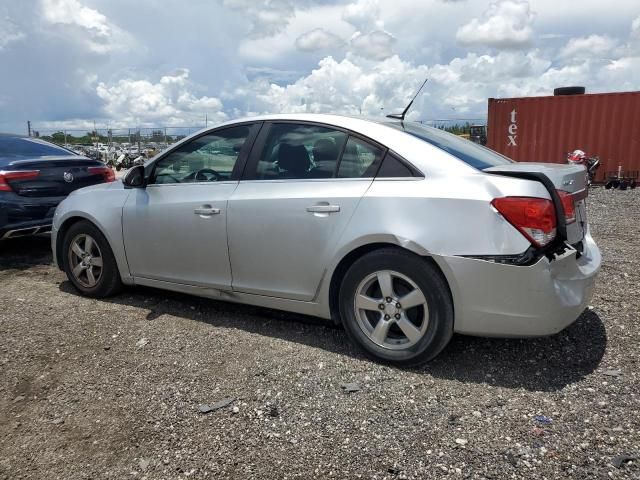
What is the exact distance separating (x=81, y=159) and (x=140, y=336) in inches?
136

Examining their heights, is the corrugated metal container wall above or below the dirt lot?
above

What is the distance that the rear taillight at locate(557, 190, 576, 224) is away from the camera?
2.89 metres

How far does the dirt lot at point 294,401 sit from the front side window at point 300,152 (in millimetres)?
1187

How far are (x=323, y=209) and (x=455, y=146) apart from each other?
1.01 metres

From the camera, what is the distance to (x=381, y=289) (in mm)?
3082

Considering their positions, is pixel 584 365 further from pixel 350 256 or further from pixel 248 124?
pixel 248 124

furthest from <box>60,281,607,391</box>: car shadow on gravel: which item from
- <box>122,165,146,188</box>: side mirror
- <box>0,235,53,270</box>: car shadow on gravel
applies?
<box>0,235,53,270</box>: car shadow on gravel

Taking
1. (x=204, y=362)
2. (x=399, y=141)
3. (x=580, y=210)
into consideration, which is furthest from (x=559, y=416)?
(x=204, y=362)

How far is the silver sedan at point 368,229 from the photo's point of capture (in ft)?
9.14

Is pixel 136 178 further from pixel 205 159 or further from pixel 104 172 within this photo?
pixel 104 172

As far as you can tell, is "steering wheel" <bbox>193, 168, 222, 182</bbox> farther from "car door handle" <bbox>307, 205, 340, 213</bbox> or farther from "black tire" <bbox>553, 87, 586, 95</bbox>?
"black tire" <bbox>553, 87, 586, 95</bbox>

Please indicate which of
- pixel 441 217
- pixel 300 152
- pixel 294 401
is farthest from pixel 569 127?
pixel 294 401

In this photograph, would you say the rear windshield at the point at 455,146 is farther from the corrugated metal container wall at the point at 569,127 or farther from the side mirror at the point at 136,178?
the corrugated metal container wall at the point at 569,127

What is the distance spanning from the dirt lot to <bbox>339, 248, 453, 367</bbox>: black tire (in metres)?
0.12
